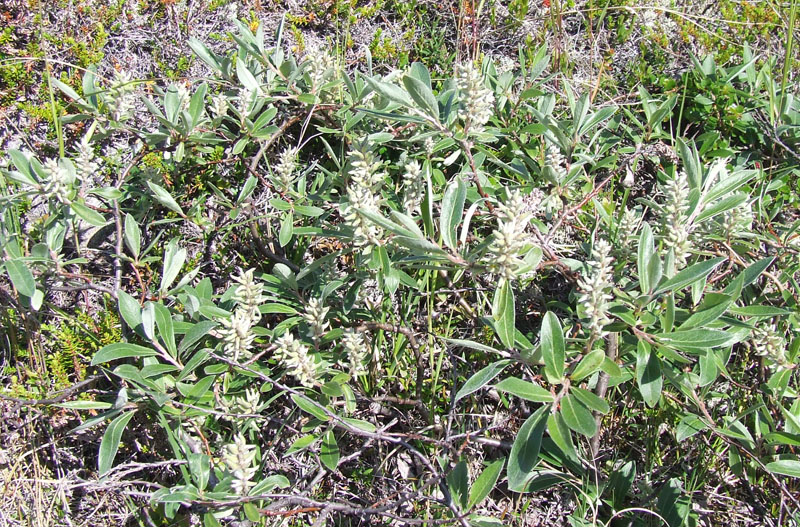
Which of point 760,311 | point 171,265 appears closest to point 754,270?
point 760,311

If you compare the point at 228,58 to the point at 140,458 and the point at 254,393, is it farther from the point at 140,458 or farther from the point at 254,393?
the point at 140,458

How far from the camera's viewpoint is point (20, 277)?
2.37 m

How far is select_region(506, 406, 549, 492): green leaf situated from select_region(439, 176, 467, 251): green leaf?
607mm

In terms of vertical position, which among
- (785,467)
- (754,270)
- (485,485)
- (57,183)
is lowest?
(785,467)

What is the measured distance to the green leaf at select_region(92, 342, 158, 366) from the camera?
2281 mm

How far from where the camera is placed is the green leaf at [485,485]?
2.17 metres

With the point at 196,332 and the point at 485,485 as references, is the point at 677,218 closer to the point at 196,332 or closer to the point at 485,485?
the point at 485,485

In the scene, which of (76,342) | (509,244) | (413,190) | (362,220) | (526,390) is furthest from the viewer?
(76,342)

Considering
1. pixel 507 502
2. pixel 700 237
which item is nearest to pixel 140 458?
pixel 507 502

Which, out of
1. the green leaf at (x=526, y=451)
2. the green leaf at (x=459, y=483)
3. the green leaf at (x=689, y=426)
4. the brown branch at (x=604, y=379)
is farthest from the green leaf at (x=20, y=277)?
the green leaf at (x=689, y=426)

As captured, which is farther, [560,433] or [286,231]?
[286,231]

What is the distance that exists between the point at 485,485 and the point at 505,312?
2.13 feet

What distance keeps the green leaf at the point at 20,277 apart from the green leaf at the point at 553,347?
1887 mm

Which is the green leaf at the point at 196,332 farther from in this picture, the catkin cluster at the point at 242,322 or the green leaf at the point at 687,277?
the green leaf at the point at 687,277
